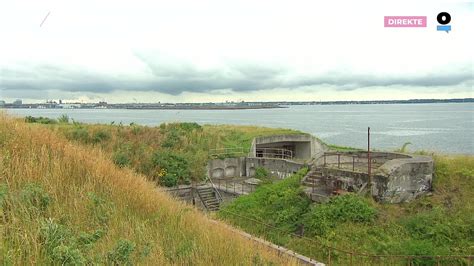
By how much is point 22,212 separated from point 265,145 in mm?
24155

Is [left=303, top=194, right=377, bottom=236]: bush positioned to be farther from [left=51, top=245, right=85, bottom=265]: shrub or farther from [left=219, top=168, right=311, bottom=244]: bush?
[left=51, top=245, right=85, bottom=265]: shrub

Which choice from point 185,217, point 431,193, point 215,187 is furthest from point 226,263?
point 215,187

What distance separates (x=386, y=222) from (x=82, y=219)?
955 centimetres

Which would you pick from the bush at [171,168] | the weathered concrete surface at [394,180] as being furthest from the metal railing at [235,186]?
the weathered concrete surface at [394,180]

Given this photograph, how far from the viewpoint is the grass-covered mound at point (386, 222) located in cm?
1052

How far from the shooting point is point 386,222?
1166 cm

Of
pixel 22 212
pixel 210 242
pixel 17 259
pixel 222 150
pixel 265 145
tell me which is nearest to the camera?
pixel 17 259

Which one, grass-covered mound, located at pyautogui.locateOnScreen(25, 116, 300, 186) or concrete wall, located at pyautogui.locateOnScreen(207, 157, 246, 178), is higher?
grass-covered mound, located at pyautogui.locateOnScreen(25, 116, 300, 186)

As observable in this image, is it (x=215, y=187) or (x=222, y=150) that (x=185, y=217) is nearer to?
(x=215, y=187)

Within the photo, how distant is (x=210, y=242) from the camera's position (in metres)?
5.52

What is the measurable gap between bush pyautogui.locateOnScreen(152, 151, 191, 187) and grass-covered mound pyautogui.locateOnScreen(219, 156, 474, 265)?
21.8ft

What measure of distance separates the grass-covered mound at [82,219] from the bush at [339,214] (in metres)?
6.49

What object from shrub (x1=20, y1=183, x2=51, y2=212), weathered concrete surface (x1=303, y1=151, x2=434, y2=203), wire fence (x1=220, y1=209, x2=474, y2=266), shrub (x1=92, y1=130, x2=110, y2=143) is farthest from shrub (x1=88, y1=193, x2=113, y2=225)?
shrub (x1=92, y1=130, x2=110, y2=143)

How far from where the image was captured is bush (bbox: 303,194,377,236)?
11.9 m
